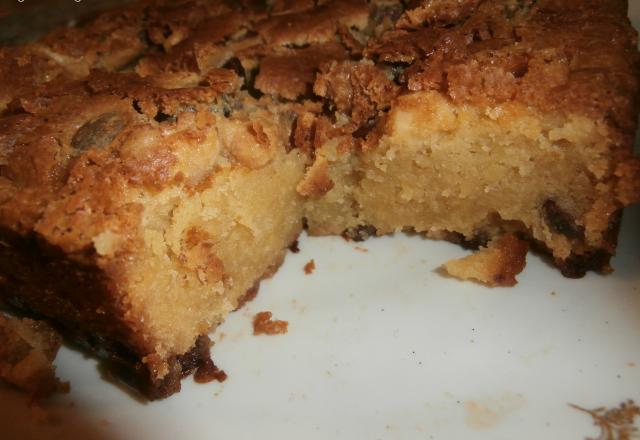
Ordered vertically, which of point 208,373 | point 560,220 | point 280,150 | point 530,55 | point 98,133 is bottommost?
point 208,373

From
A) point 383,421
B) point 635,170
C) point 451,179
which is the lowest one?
point 383,421

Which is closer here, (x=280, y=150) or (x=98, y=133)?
(x=98, y=133)

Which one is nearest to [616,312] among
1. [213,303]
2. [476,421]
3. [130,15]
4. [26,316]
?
[476,421]

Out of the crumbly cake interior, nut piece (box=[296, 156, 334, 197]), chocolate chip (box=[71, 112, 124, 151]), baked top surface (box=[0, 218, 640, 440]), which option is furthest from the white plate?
chocolate chip (box=[71, 112, 124, 151])

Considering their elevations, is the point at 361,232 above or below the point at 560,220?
below

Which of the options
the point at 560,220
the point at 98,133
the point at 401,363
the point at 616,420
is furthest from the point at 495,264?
the point at 98,133

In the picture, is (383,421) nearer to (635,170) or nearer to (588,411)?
(588,411)

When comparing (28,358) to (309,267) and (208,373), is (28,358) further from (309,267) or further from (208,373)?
(309,267)

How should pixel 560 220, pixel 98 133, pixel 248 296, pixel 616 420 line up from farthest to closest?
pixel 248 296 < pixel 560 220 < pixel 98 133 < pixel 616 420
